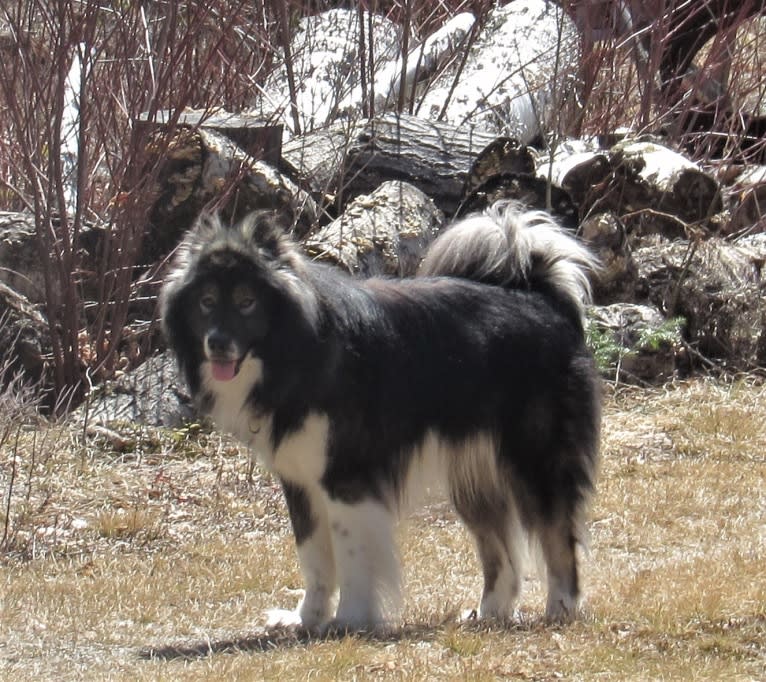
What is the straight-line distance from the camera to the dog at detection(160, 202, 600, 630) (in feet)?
18.7

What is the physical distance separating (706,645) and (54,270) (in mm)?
5996

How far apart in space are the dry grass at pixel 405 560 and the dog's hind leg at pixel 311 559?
27cm

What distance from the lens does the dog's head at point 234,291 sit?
559 centimetres

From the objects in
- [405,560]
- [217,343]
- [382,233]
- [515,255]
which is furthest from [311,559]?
[382,233]

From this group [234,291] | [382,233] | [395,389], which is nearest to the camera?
[234,291]

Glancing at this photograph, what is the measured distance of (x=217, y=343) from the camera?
5.49 meters

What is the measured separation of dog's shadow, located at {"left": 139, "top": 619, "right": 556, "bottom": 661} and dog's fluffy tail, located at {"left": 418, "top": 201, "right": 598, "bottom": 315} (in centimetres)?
152

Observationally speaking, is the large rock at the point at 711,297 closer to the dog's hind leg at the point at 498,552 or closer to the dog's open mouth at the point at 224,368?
the dog's hind leg at the point at 498,552

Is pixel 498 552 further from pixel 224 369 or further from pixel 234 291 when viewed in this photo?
pixel 234 291

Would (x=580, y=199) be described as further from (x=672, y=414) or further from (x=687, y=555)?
(x=687, y=555)

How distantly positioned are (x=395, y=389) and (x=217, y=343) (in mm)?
849

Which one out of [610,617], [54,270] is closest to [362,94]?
[54,270]

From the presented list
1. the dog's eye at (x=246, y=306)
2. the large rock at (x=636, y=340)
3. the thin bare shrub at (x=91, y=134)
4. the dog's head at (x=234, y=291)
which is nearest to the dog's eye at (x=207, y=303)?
the dog's head at (x=234, y=291)

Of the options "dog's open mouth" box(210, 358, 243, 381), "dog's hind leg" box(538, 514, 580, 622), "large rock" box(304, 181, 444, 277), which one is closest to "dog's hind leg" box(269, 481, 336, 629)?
"dog's open mouth" box(210, 358, 243, 381)
